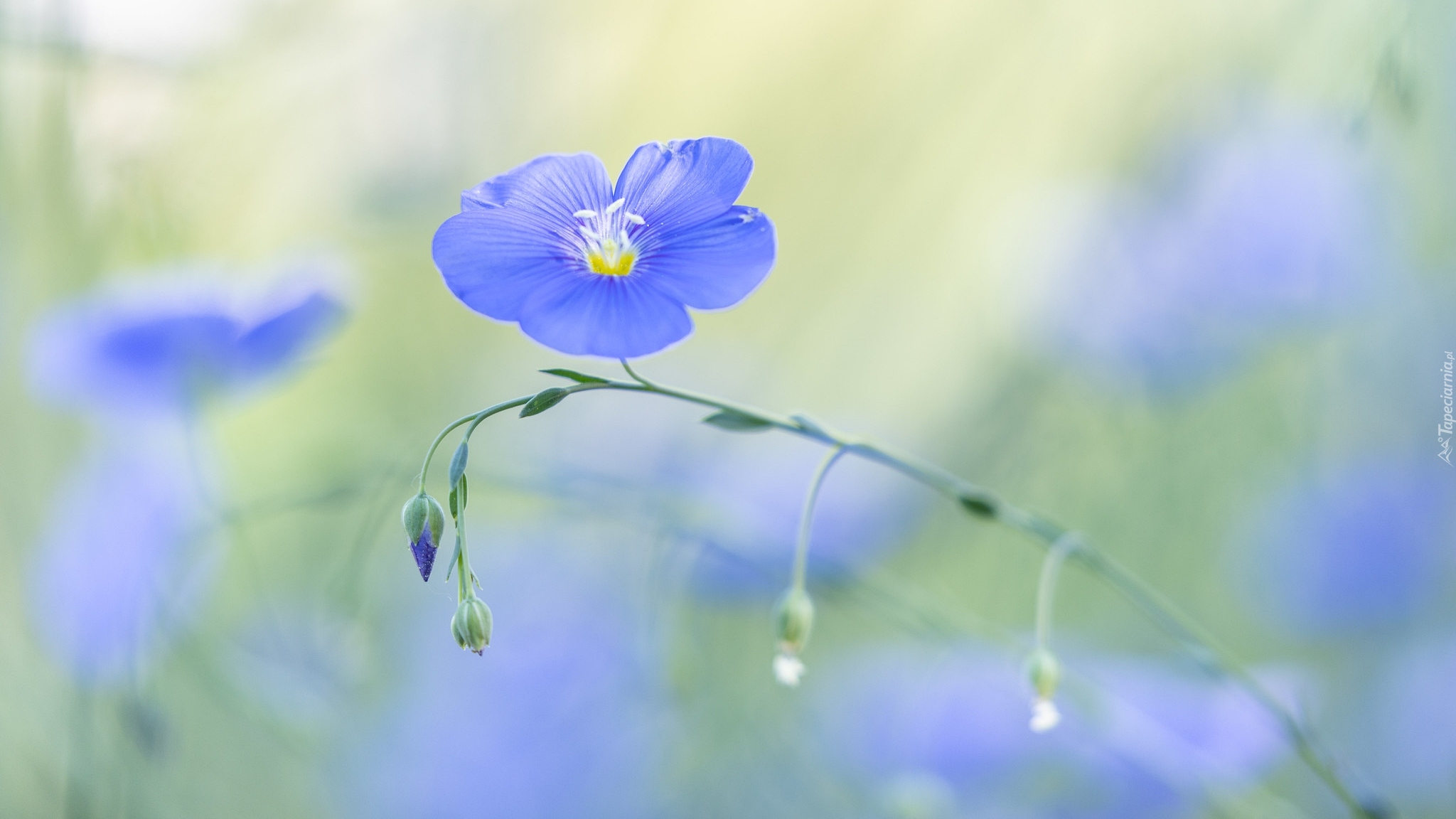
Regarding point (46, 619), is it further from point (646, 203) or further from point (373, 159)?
point (646, 203)

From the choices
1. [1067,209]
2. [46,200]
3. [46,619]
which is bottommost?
[46,619]

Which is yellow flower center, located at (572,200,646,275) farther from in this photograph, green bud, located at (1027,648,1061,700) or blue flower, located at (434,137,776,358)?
green bud, located at (1027,648,1061,700)

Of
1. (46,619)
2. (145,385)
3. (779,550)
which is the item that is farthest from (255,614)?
(779,550)

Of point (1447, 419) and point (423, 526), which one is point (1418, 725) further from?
point (423, 526)

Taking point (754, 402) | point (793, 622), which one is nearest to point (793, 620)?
point (793, 622)

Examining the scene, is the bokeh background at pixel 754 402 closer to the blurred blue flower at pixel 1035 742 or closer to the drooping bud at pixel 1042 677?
the blurred blue flower at pixel 1035 742

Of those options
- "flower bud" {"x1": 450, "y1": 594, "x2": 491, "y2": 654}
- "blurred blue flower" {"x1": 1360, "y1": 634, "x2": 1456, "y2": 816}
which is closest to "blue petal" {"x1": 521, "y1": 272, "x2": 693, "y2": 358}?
"flower bud" {"x1": 450, "y1": 594, "x2": 491, "y2": 654}

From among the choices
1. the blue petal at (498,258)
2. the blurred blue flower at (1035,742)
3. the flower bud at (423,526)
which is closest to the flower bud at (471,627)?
the flower bud at (423,526)
